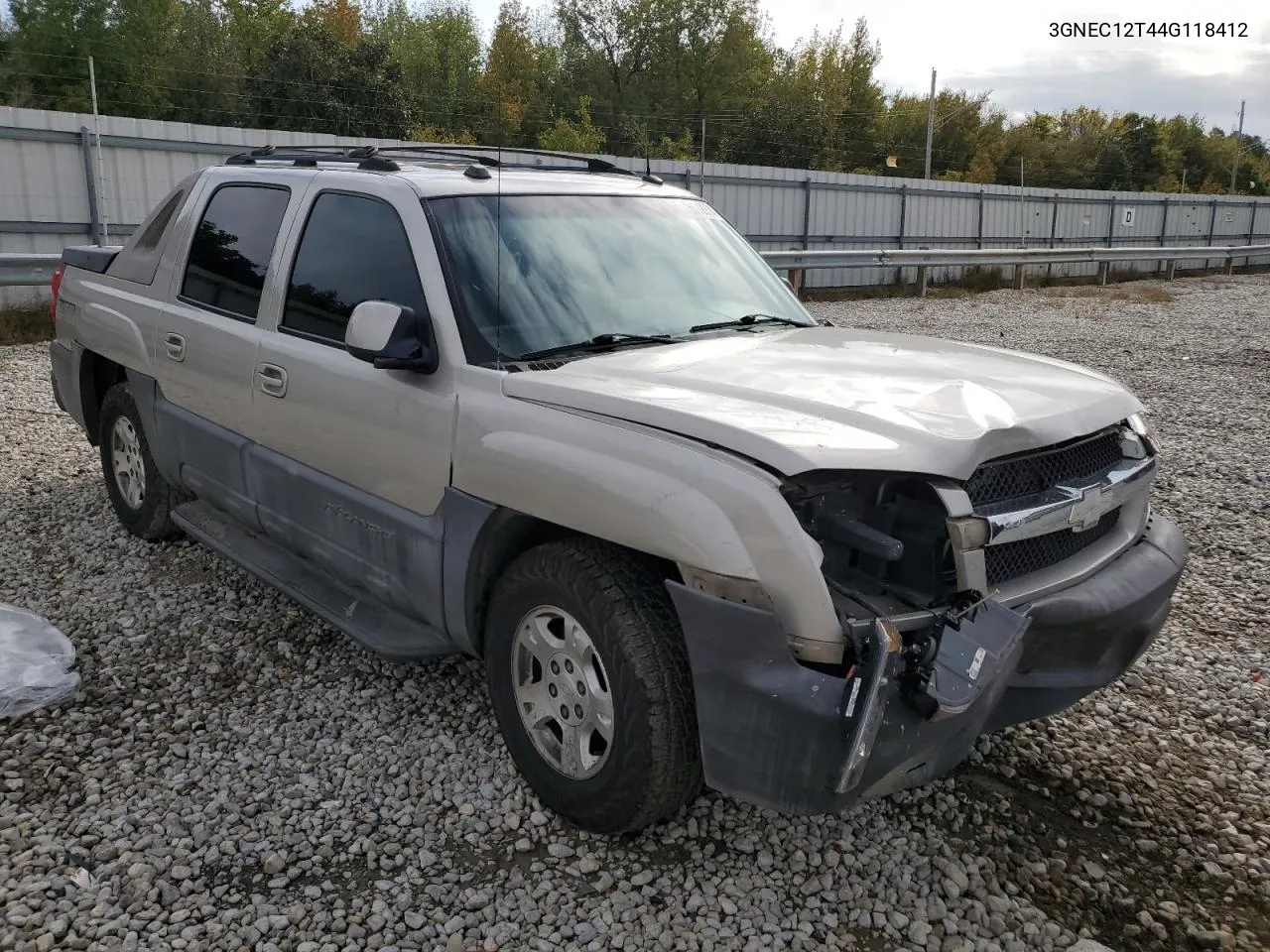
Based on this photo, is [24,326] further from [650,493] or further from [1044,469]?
[1044,469]

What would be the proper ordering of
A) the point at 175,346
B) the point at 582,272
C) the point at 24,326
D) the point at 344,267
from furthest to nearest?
the point at 24,326, the point at 175,346, the point at 344,267, the point at 582,272

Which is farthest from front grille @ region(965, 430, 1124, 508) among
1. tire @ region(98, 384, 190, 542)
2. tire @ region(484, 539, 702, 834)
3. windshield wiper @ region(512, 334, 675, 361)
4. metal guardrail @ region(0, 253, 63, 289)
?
metal guardrail @ region(0, 253, 63, 289)

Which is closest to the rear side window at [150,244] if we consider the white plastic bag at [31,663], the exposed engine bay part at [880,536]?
the white plastic bag at [31,663]

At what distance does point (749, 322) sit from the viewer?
3.97m

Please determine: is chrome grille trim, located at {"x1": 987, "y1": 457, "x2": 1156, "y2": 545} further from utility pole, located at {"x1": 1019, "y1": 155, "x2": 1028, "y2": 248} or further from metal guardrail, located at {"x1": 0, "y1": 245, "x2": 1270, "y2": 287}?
utility pole, located at {"x1": 1019, "y1": 155, "x2": 1028, "y2": 248}

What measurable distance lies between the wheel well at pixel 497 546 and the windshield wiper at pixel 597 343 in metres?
0.55

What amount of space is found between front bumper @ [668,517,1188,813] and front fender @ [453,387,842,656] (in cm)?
10

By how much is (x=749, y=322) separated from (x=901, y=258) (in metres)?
15.6

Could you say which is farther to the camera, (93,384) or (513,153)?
(93,384)

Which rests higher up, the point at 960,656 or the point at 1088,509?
the point at 1088,509

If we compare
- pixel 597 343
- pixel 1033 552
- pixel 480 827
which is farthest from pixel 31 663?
pixel 1033 552

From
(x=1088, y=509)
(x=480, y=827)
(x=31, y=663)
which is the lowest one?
(x=480, y=827)

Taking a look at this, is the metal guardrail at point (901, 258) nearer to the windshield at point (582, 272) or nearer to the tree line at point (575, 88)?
the tree line at point (575, 88)

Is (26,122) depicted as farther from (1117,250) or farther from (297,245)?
(1117,250)
